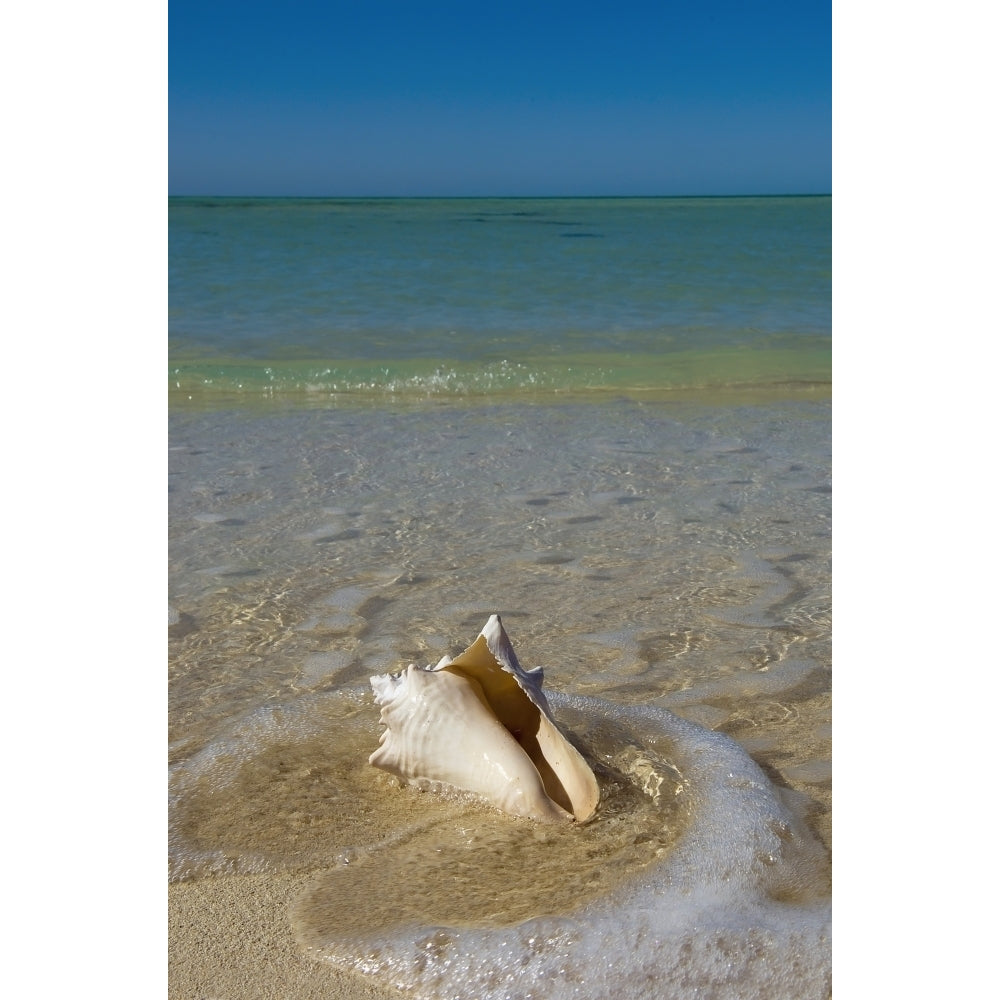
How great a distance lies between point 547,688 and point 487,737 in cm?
42

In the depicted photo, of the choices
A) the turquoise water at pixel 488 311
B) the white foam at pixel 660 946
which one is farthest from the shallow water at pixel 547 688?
the turquoise water at pixel 488 311

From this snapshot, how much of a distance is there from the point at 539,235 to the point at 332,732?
44.4 ft

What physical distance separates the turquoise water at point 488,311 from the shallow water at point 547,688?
186 centimetres

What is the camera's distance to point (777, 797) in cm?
163

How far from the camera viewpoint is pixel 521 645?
2.24 m

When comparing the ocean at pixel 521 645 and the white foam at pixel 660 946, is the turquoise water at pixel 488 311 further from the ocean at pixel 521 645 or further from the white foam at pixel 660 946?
the white foam at pixel 660 946

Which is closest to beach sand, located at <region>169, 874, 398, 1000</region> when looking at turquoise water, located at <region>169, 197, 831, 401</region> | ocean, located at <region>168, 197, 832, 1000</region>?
ocean, located at <region>168, 197, 832, 1000</region>

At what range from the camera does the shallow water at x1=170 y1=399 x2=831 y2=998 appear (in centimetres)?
129

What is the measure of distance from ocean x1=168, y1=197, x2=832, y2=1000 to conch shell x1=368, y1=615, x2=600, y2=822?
0.04 m

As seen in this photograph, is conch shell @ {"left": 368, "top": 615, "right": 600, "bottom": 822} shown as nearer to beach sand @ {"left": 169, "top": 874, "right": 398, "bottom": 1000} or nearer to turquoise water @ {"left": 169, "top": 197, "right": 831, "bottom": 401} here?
beach sand @ {"left": 169, "top": 874, "right": 398, "bottom": 1000}

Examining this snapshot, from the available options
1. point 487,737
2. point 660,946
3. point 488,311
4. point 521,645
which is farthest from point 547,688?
point 488,311

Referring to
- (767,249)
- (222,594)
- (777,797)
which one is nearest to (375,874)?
(777,797)
